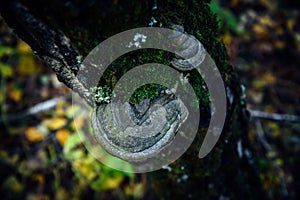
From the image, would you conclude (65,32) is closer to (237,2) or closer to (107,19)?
→ (107,19)

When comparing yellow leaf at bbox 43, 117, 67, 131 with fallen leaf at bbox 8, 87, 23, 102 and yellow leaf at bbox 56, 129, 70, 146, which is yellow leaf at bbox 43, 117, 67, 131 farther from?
fallen leaf at bbox 8, 87, 23, 102

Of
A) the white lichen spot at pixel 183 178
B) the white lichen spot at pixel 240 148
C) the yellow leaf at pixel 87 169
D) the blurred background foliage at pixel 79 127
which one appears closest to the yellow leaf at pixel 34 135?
the blurred background foliage at pixel 79 127

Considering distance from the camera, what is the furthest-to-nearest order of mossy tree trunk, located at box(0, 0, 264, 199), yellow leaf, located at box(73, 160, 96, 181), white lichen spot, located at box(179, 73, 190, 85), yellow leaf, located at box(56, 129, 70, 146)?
yellow leaf, located at box(56, 129, 70, 146)
yellow leaf, located at box(73, 160, 96, 181)
white lichen spot, located at box(179, 73, 190, 85)
mossy tree trunk, located at box(0, 0, 264, 199)

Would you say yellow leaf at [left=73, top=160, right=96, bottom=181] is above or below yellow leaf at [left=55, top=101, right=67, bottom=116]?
below

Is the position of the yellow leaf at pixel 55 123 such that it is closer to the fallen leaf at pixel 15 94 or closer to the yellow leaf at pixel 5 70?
the fallen leaf at pixel 15 94

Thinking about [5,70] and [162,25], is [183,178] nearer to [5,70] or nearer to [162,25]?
[162,25]

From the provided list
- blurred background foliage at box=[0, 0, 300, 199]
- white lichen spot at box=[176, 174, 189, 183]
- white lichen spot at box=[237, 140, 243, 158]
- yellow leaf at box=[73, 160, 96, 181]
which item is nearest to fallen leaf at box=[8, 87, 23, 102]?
blurred background foliage at box=[0, 0, 300, 199]

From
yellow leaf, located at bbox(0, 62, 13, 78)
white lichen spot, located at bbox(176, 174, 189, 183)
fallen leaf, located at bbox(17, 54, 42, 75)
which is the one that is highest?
white lichen spot, located at bbox(176, 174, 189, 183)
